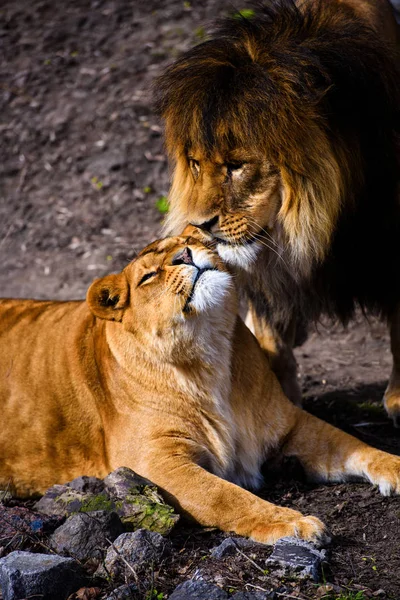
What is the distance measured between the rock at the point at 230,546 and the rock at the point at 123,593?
1.09 feet

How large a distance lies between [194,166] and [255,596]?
198cm

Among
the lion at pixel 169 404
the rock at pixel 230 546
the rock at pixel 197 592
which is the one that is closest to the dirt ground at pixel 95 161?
the lion at pixel 169 404

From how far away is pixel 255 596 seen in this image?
259 centimetres

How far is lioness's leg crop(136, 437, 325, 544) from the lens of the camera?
9.83ft

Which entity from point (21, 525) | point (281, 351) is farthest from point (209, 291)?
point (281, 351)

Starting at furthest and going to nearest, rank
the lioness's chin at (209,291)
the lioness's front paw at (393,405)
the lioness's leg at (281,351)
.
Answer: the lioness's leg at (281,351) < the lioness's front paw at (393,405) < the lioness's chin at (209,291)

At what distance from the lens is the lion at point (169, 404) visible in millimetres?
3268

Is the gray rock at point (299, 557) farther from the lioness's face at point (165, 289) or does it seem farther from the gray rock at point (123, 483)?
the lioness's face at point (165, 289)

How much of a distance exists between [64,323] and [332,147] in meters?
1.38

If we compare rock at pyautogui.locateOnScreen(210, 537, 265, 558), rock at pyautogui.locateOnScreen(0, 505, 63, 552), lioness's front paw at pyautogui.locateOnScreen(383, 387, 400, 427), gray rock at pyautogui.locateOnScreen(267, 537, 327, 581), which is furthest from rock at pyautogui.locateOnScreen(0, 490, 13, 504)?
lioness's front paw at pyautogui.locateOnScreen(383, 387, 400, 427)

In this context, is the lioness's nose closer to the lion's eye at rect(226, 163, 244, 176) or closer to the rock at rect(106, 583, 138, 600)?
the lion's eye at rect(226, 163, 244, 176)

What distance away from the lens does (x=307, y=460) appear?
3674 mm

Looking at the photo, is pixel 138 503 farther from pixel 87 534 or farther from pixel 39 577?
pixel 39 577

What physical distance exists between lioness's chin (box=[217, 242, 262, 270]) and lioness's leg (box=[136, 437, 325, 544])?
765mm
